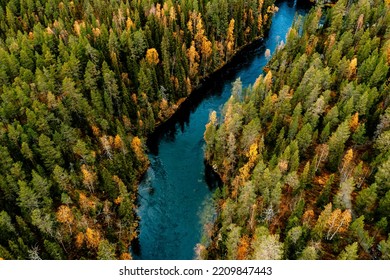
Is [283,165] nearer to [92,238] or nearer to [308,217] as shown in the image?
[308,217]

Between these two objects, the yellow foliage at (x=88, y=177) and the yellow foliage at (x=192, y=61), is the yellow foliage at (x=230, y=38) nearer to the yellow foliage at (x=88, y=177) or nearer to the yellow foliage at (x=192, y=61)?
the yellow foliage at (x=192, y=61)

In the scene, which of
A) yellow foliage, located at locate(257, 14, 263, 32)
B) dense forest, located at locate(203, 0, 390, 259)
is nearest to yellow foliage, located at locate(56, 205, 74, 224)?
dense forest, located at locate(203, 0, 390, 259)

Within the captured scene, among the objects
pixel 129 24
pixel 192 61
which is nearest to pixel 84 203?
pixel 192 61

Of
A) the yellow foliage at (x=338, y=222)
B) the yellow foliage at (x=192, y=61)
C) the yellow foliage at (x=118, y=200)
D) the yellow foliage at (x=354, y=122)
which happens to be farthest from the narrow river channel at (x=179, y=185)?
the yellow foliage at (x=354, y=122)

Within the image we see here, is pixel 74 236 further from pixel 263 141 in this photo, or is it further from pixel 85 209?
pixel 263 141

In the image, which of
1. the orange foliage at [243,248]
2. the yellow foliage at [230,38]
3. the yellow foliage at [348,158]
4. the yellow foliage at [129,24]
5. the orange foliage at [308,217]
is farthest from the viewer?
the yellow foliage at [230,38]

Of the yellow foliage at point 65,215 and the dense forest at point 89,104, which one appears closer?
the yellow foliage at point 65,215

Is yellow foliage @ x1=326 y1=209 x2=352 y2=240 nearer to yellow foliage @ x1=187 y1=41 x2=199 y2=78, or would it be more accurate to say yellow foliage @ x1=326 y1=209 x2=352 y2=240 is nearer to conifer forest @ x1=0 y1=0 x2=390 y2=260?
conifer forest @ x1=0 y1=0 x2=390 y2=260

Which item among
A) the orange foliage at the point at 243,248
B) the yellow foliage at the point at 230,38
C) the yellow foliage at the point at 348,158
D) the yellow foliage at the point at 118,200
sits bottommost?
the yellow foliage at the point at 118,200
